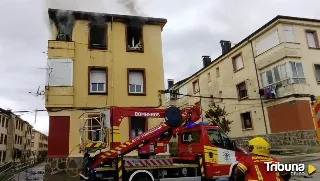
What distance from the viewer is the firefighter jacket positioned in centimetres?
381

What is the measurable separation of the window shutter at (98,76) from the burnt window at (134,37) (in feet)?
8.85

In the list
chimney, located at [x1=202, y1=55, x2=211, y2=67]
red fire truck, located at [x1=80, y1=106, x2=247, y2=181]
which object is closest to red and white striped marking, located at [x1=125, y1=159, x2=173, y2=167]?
red fire truck, located at [x1=80, y1=106, x2=247, y2=181]

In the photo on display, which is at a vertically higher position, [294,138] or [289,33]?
[289,33]

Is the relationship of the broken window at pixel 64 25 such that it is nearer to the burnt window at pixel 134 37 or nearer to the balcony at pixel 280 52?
the burnt window at pixel 134 37

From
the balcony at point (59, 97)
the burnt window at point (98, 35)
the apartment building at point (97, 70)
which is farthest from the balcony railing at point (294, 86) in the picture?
the balcony at point (59, 97)

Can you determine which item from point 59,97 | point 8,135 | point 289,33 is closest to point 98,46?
point 59,97

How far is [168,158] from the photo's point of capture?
1007 cm

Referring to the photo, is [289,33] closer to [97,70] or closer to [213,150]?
[97,70]

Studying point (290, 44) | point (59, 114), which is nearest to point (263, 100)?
point (290, 44)

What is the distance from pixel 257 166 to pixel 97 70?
15.1m

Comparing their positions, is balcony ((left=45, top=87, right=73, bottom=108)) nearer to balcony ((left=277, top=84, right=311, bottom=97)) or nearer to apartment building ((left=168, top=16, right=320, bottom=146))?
apartment building ((left=168, top=16, right=320, bottom=146))

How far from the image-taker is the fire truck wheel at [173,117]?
10241 mm

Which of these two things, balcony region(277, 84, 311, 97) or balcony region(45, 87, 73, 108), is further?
balcony region(277, 84, 311, 97)

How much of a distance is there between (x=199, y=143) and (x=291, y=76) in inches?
607
